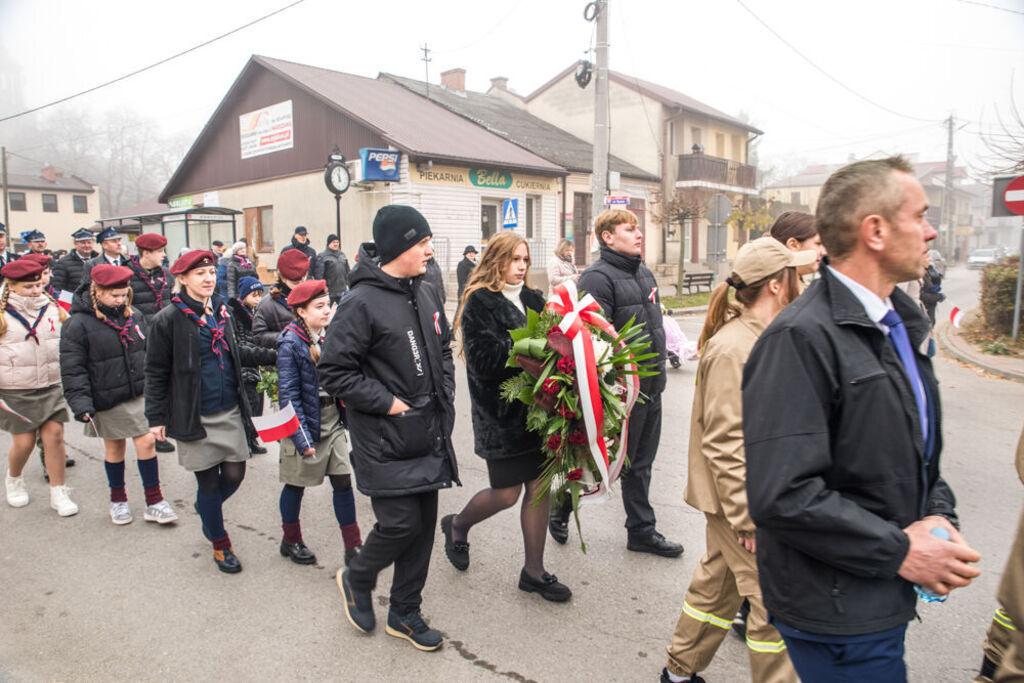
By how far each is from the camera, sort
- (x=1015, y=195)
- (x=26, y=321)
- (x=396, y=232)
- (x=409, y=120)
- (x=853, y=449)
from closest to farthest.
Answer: (x=853, y=449) < (x=396, y=232) < (x=26, y=321) < (x=1015, y=195) < (x=409, y=120)

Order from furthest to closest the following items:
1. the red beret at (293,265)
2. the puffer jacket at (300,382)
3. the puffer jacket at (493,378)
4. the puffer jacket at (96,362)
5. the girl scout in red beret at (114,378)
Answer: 1. the red beret at (293,265)
2. the girl scout in red beret at (114,378)
3. the puffer jacket at (96,362)
4. the puffer jacket at (300,382)
5. the puffer jacket at (493,378)

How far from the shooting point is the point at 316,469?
13.3 feet

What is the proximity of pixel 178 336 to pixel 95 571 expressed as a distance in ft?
4.90

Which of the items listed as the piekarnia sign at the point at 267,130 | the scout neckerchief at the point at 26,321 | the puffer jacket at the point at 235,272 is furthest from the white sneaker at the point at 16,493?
the piekarnia sign at the point at 267,130

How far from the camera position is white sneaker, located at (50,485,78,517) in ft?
16.3

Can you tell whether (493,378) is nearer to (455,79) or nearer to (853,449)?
(853,449)

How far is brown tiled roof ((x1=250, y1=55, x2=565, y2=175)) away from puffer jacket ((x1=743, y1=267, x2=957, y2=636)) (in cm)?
1891

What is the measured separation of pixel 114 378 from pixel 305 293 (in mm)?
1710

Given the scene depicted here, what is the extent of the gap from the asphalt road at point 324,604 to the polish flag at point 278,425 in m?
0.88

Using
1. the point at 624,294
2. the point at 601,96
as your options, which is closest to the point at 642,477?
the point at 624,294

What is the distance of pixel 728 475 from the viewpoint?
245 centimetres

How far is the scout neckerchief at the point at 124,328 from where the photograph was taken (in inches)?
189

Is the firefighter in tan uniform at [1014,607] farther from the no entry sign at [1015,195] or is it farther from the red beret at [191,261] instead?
the no entry sign at [1015,195]

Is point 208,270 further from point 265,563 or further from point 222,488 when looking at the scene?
point 265,563
